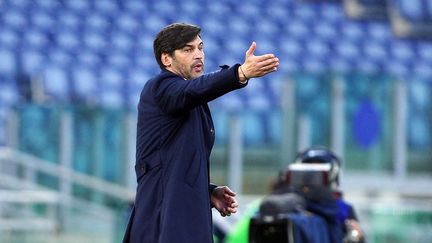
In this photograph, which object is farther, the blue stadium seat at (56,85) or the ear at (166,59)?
the blue stadium seat at (56,85)

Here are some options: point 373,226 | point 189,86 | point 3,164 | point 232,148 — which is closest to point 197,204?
point 189,86

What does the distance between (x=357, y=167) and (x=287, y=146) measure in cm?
74

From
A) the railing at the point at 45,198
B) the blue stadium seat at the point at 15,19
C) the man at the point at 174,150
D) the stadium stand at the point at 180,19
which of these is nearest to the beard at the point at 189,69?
the man at the point at 174,150

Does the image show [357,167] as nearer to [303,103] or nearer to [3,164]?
[303,103]

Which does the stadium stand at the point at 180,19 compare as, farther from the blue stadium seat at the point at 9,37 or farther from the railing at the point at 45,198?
the railing at the point at 45,198

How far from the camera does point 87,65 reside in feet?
60.0

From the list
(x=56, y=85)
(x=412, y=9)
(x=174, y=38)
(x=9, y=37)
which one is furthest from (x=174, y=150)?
(x=412, y=9)

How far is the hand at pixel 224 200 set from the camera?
4098 mm

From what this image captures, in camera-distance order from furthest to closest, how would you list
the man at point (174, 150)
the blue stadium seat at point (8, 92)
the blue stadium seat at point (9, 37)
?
the blue stadium seat at point (9, 37) → the blue stadium seat at point (8, 92) → the man at point (174, 150)

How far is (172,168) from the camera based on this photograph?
3.85 meters

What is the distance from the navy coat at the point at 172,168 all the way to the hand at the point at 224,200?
158 mm

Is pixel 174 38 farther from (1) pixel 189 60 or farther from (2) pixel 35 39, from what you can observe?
(2) pixel 35 39

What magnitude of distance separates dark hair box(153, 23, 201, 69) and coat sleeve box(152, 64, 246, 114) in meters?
0.09

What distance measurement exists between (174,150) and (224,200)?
0.33 metres
